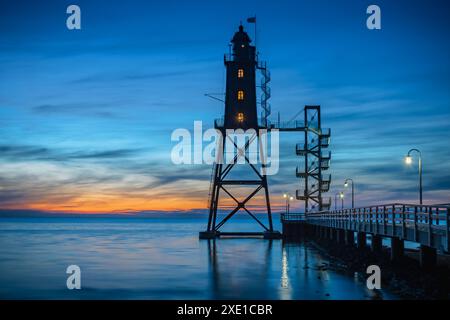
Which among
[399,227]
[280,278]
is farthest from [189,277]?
[399,227]

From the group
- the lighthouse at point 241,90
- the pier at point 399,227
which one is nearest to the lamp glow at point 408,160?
the pier at point 399,227

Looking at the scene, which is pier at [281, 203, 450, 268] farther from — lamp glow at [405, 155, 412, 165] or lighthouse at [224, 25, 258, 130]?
lighthouse at [224, 25, 258, 130]

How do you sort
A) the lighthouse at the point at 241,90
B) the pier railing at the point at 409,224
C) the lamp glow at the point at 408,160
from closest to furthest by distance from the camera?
the pier railing at the point at 409,224 → the lamp glow at the point at 408,160 → the lighthouse at the point at 241,90

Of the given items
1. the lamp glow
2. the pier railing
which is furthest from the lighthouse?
the lamp glow

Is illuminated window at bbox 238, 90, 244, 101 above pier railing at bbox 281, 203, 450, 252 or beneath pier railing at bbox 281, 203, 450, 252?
above

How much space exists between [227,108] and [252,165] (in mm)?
5867

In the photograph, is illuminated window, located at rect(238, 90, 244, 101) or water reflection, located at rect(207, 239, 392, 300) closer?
water reflection, located at rect(207, 239, 392, 300)

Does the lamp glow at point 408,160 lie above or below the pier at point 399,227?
above

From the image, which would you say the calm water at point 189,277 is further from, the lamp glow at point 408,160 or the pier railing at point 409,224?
the lamp glow at point 408,160

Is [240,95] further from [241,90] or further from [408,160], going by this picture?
[408,160]

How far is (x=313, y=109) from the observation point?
6538cm
